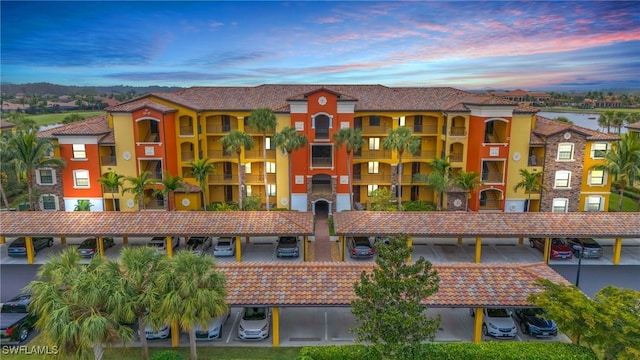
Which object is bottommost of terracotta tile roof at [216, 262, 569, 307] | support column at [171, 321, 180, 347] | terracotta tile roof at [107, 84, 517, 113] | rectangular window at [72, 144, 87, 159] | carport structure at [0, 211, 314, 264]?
support column at [171, 321, 180, 347]

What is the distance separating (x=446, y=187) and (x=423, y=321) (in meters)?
25.0

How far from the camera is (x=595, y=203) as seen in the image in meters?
42.0

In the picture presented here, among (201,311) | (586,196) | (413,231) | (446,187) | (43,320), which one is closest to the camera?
(43,320)

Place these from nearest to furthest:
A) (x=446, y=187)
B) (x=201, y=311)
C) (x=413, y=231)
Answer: (x=201, y=311) < (x=413, y=231) < (x=446, y=187)

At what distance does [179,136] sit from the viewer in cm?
4294

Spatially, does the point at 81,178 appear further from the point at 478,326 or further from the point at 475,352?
the point at 475,352

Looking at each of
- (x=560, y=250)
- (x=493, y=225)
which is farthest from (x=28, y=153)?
(x=560, y=250)

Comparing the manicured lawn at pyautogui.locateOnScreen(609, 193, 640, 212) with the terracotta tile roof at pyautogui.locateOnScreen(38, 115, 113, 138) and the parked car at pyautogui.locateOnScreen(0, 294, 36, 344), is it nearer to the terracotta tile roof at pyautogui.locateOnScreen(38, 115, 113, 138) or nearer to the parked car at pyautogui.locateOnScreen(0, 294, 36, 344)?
the parked car at pyautogui.locateOnScreen(0, 294, 36, 344)

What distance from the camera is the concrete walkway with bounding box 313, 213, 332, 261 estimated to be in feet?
108

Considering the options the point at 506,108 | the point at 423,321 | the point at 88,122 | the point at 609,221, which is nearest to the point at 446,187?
the point at 506,108

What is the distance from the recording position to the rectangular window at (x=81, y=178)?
40.8 meters

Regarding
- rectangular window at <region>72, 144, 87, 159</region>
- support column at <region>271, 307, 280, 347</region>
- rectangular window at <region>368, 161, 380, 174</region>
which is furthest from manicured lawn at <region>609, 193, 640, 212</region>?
rectangular window at <region>72, 144, 87, 159</region>

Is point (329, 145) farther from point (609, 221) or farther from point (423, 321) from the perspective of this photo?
point (423, 321)

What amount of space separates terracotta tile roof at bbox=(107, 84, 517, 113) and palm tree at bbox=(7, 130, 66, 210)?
6.65m
